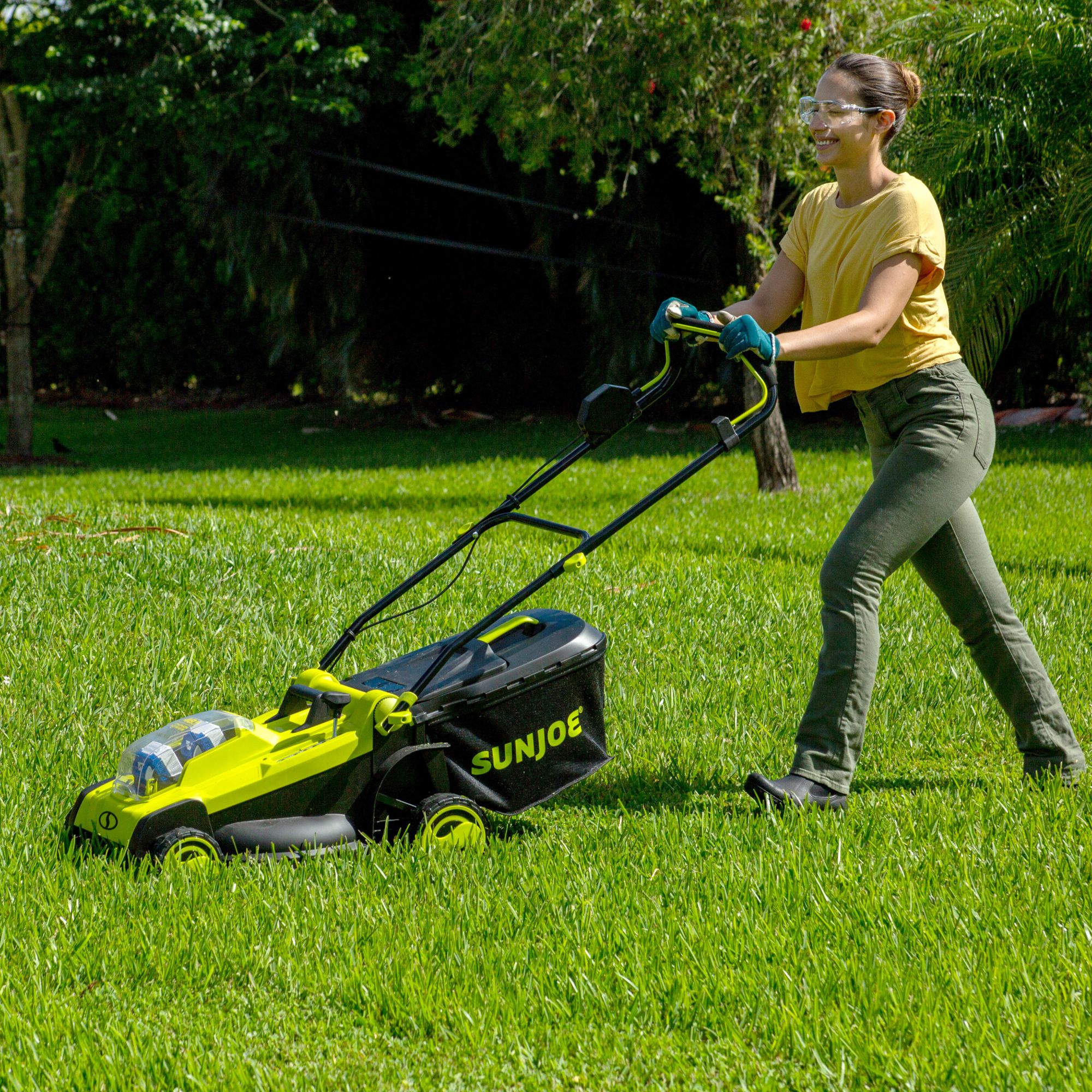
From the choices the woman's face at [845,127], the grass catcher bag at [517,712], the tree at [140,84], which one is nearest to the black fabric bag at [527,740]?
the grass catcher bag at [517,712]

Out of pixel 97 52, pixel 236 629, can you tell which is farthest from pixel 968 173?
pixel 97 52

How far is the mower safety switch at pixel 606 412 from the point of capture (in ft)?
11.4

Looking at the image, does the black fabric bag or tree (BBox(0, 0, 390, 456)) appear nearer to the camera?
the black fabric bag

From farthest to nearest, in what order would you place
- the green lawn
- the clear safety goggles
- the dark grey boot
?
the dark grey boot → the clear safety goggles → the green lawn

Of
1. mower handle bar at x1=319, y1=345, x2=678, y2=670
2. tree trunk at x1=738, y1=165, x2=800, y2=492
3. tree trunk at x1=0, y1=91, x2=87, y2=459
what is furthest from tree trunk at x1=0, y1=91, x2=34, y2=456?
mower handle bar at x1=319, y1=345, x2=678, y2=670

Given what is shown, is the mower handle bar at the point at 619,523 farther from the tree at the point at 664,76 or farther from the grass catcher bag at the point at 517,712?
the tree at the point at 664,76

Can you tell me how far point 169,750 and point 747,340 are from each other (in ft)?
5.66

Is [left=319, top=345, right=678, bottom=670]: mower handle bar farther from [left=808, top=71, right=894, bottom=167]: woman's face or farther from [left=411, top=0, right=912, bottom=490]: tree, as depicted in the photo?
[left=411, top=0, right=912, bottom=490]: tree

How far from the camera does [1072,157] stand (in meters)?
8.83

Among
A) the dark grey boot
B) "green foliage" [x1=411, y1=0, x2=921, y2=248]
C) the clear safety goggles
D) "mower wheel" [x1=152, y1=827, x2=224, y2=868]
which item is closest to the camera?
"mower wheel" [x1=152, y1=827, x2=224, y2=868]

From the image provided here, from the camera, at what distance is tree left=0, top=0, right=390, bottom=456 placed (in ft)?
43.9

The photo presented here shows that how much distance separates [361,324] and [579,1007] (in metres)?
17.7

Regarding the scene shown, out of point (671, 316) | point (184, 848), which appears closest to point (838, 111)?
point (671, 316)

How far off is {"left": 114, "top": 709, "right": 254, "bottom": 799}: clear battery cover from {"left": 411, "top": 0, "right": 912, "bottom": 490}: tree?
6.93 m
